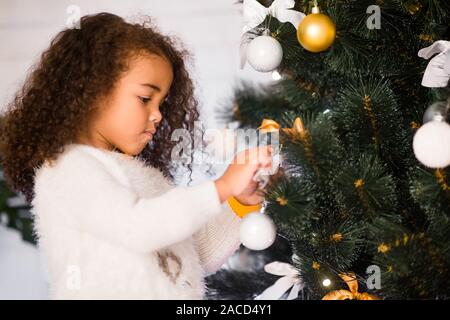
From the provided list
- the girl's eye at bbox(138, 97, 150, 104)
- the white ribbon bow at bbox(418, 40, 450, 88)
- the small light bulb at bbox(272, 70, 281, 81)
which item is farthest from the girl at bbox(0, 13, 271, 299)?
the white ribbon bow at bbox(418, 40, 450, 88)

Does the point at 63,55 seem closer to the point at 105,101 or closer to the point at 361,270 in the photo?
the point at 105,101

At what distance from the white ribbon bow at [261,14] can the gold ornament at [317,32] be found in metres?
0.06

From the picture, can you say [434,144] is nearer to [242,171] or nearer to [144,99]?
[242,171]

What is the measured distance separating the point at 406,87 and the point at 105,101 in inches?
15.2

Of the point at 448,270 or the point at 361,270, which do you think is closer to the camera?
the point at 448,270

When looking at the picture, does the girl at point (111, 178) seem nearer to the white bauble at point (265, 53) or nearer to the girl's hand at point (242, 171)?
the girl's hand at point (242, 171)

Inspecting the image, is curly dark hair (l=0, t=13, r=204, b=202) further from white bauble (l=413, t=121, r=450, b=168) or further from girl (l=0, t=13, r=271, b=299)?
white bauble (l=413, t=121, r=450, b=168)

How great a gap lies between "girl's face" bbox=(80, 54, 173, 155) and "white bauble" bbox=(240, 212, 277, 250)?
0.70 ft

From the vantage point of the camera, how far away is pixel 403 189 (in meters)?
0.77

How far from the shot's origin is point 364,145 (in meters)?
0.75

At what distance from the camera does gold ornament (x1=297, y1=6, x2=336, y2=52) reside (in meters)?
0.69

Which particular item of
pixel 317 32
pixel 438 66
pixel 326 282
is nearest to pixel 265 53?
pixel 317 32

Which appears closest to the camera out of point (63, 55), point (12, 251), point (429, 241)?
point (429, 241)
